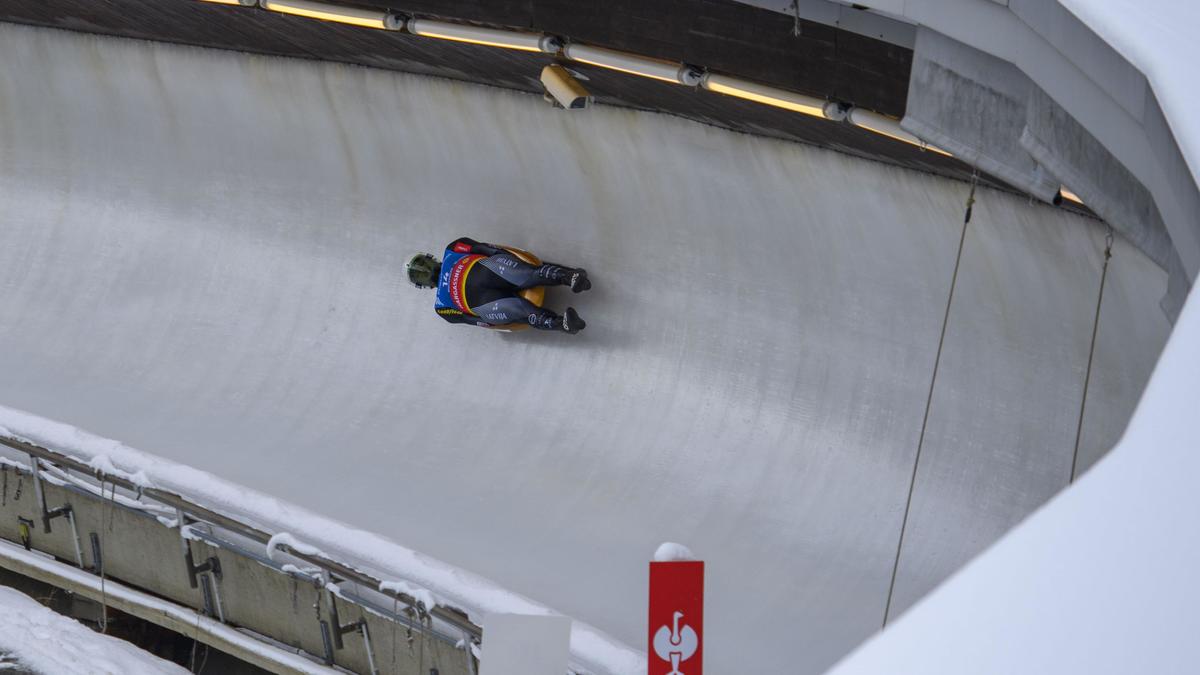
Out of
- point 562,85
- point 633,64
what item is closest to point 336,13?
point 562,85

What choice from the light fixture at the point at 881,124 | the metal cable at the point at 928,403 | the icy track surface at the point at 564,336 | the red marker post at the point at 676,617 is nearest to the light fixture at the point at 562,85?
the icy track surface at the point at 564,336

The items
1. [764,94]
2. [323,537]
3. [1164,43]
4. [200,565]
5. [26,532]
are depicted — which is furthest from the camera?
[26,532]

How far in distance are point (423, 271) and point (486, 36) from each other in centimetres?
144

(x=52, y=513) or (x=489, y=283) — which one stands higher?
(x=489, y=283)

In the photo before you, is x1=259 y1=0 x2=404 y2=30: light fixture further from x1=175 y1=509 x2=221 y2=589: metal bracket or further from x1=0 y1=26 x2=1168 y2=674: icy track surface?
x1=175 y1=509 x2=221 y2=589: metal bracket

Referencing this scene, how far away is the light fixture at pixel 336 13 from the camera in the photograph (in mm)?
7148

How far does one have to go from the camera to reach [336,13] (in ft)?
24.1

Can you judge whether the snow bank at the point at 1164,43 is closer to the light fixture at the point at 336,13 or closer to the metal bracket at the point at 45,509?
the light fixture at the point at 336,13

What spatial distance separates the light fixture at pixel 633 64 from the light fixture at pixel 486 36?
0.12m

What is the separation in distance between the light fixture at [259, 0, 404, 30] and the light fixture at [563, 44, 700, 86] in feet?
3.59

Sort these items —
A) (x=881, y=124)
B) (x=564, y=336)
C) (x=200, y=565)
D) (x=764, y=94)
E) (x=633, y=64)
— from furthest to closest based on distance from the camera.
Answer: (x=564, y=336), (x=200, y=565), (x=633, y=64), (x=764, y=94), (x=881, y=124)

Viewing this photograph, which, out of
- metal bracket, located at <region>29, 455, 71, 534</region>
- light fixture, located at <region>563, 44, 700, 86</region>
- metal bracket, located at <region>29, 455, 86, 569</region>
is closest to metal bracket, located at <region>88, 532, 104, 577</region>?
metal bracket, located at <region>29, 455, 86, 569</region>

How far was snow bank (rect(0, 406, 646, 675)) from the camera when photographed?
560cm

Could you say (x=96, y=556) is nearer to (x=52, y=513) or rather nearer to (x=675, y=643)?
(x=52, y=513)
